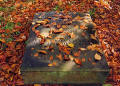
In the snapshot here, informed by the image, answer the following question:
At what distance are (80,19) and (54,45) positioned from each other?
944mm

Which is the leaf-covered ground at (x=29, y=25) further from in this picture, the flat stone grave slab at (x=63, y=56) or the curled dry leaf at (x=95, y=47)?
the curled dry leaf at (x=95, y=47)

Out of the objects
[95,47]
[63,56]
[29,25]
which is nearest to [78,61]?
[63,56]

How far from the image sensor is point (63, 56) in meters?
2.30

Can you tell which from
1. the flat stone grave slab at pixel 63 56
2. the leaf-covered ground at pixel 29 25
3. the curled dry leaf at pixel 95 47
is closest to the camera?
the flat stone grave slab at pixel 63 56

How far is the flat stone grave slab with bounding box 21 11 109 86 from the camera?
217cm

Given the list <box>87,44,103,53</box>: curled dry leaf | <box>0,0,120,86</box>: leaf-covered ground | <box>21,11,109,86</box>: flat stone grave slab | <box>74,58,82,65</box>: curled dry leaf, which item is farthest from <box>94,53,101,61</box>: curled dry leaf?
<box>0,0,120,86</box>: leaf-covered ground

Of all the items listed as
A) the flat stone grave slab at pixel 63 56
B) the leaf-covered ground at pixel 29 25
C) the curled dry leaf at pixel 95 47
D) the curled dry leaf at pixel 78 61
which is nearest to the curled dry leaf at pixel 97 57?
the flat stone grave slab at pixel 63 56

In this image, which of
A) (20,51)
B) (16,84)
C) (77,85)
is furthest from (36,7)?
(77,85)

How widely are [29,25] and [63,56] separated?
179 centimetres

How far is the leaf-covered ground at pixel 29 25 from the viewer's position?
2.81 m

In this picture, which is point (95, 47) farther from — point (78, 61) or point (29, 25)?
point (29, 25)

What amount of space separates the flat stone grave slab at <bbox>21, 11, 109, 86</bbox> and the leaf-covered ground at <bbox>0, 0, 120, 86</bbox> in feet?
1.91

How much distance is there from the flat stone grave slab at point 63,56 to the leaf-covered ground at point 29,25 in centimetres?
58

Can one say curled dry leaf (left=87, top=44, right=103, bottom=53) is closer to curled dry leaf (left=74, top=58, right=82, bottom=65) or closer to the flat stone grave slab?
the flat stone grave slab
